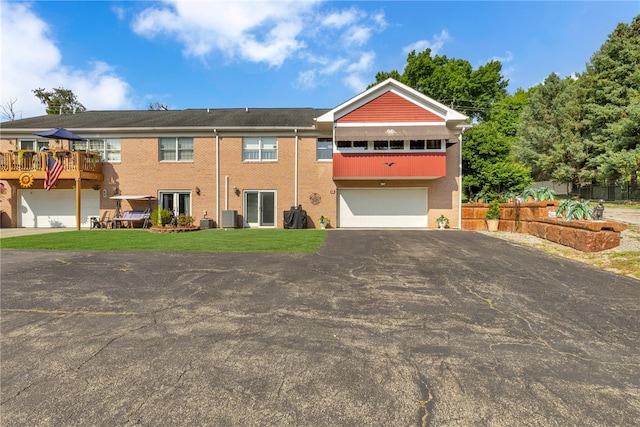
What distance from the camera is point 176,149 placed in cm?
1755

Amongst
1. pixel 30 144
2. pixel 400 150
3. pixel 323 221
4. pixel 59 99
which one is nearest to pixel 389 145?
pixel 400 150

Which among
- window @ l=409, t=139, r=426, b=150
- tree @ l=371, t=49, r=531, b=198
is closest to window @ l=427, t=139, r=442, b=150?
window @ l=409, t=139, r=426, b=150

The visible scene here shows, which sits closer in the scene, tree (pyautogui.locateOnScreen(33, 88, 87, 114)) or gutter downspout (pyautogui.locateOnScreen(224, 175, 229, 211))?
gutter downspout (pyautogui.locateOnScreen(224, 175, 229, 211))

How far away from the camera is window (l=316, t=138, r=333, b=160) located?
1736 centimetres

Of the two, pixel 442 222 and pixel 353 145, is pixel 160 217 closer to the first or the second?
pixel 353 145

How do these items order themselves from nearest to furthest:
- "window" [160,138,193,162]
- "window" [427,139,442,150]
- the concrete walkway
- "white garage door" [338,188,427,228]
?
the concrete walkway → "window" [427,139,442,150] → "white garage door" [338,188,427,228] → "window" [160,138,193,162]

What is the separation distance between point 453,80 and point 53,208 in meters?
38.3

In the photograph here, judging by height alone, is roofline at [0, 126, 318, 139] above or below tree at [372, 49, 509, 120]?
below

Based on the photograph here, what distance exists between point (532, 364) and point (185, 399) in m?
3.08

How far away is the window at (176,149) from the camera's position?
57.6 feet

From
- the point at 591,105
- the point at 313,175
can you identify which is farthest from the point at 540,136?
the point at 313,175

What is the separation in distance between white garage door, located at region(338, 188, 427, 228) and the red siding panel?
136 cm

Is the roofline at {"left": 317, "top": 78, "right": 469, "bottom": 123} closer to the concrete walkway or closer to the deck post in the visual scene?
the concrete walkway

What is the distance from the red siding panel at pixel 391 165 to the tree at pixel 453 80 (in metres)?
23.0
